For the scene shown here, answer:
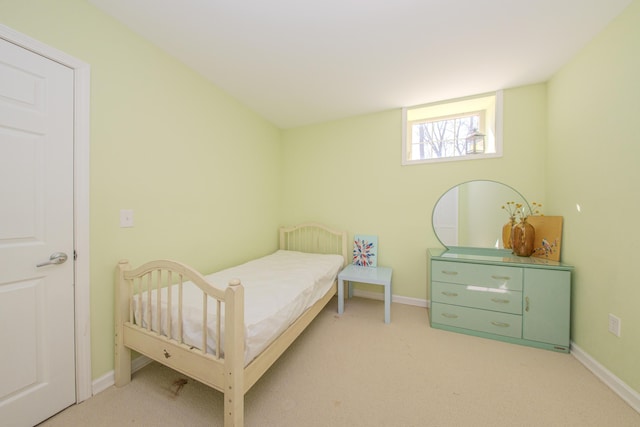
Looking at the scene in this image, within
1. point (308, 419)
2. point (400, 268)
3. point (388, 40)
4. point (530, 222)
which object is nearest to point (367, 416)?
point (308, 419)

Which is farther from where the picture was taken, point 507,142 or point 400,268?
point 400,268

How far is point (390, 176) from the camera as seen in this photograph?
8.96 feet

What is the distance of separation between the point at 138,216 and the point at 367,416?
6.58ft

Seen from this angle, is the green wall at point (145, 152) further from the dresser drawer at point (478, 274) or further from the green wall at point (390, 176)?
the dresser drawer at point (478, 274)

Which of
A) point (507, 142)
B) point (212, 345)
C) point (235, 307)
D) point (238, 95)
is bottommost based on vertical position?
point (212, 345)

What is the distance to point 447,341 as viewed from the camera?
1915 mm

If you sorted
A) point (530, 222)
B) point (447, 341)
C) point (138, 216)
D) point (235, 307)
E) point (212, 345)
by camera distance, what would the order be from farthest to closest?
point (530, 222)
point (447, 341)
point (138, 216)
point (212, 345)
point (235, 307)

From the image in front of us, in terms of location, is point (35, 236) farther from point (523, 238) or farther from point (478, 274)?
point (523, 238)

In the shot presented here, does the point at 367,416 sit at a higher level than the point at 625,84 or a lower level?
lower

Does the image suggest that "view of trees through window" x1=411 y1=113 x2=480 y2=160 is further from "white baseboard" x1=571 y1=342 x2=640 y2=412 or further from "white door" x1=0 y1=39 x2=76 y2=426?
"white door" x1=0 y1=39 x2=76 y2=426

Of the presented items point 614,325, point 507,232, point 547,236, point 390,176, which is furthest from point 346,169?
point 614,325

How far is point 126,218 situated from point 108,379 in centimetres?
108

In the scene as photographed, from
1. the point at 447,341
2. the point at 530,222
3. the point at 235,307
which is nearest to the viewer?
the point at 235,307

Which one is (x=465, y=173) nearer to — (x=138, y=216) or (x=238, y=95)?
(x=238, y=95)
